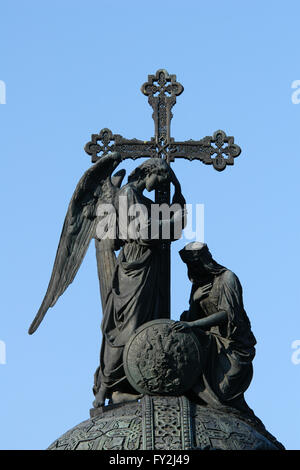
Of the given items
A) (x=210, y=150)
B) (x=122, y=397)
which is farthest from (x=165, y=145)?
(x=122, y=397)

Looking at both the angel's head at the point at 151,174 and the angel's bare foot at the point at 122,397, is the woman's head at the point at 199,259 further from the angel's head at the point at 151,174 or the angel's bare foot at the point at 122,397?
the angel's bare foot at the point at 122,397

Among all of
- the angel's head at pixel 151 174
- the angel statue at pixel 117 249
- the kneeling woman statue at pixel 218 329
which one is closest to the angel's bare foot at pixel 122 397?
the angel statue at pixel 117 249

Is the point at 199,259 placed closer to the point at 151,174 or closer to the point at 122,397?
the point at 151,174

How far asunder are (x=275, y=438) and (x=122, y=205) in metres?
3.54

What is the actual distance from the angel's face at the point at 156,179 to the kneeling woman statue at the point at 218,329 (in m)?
0.95

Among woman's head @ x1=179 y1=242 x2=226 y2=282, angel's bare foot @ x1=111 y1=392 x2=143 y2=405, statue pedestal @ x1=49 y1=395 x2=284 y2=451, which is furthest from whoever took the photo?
woman's head @ x1=179 y1=242 x2=226 y2=282

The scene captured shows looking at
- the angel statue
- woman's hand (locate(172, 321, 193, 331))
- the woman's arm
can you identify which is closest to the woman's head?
the angel statue

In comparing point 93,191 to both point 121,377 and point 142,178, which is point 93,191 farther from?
point 121,377

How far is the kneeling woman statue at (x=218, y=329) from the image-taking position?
19.1 m

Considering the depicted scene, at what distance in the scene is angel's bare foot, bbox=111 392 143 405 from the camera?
62.3 ft

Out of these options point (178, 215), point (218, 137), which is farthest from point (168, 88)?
point (178, 215)

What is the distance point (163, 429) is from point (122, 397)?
1.16 metres

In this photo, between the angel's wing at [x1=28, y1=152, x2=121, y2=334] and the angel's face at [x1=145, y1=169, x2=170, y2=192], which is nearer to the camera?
the angel's face at [x1=145, y1=169, x2=170, y2=192]

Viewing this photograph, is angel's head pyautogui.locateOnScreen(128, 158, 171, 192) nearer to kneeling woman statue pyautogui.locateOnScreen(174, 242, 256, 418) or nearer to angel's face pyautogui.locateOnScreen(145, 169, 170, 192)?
angel's face pyautogui.locateOnScreen(145, 169, 170, 192)
